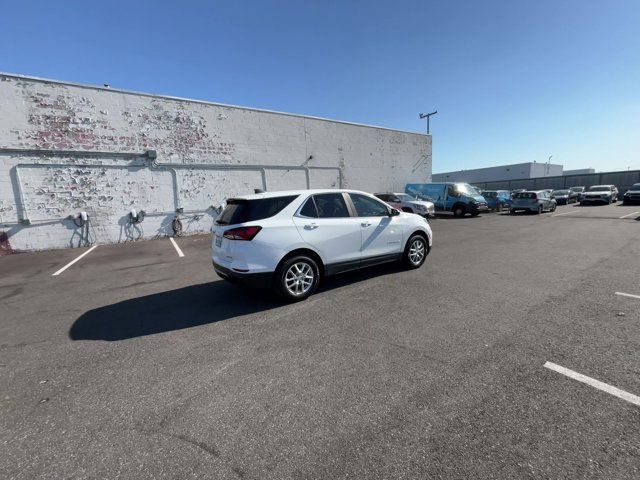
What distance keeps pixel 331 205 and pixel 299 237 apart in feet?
3.15

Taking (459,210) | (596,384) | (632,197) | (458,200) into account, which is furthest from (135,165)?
(632,197)

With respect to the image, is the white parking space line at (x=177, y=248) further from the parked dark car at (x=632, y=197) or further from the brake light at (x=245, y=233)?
the parked dark car at (x=632, y=197)

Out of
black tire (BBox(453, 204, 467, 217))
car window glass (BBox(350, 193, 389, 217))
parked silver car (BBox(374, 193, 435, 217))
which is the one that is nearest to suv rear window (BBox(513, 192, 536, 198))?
black tire (BBox(453, 204, 467, 217))

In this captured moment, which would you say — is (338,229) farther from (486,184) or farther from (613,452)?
(486,184)

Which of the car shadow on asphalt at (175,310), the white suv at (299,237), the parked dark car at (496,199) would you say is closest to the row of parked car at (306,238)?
the white suv at (299,237)

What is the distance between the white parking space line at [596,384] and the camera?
97.0 inches

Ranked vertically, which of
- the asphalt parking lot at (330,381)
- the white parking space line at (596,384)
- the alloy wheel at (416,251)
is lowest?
the white parking space line at (596,384)

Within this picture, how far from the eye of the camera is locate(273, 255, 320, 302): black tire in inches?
184

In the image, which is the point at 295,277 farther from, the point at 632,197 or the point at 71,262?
the point at 632,197

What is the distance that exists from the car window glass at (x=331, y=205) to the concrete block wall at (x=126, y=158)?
10.5 meters

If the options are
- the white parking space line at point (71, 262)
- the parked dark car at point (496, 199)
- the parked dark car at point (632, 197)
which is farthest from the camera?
the parked dark car at point (632, 197)

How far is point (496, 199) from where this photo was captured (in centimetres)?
2245

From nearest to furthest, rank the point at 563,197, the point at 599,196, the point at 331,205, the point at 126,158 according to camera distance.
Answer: the point at 331,205 → the point at 126,158 → the point at 599,196 → the point at 563,197

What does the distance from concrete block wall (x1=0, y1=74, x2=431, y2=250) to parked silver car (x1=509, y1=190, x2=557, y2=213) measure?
44.2 ft
